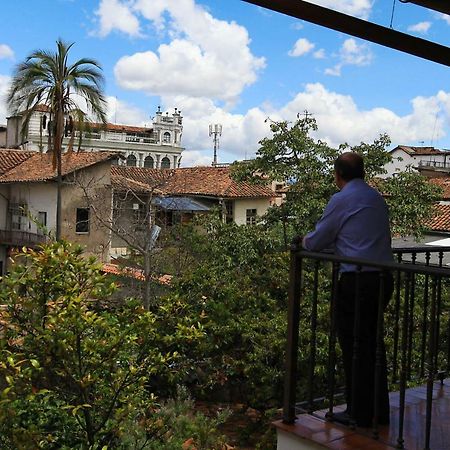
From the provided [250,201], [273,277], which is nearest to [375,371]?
[273,277]

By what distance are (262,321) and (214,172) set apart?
23.1 m

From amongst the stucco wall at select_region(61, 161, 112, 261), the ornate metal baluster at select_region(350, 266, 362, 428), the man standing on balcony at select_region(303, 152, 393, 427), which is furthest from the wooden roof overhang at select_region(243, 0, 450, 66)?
the stucco wall at select_region(61, 161, 112, 261)

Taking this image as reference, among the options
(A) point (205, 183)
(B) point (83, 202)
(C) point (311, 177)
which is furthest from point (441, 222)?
(B) point (83, 202)

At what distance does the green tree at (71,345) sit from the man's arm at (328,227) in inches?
75.0

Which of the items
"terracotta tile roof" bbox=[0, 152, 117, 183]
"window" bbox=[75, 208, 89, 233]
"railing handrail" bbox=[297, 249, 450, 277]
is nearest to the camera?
"railing handrail" bbox=[297, 249, 450, 277]

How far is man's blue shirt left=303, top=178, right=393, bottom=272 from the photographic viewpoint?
2.93 meters

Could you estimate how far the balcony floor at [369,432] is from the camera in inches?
110

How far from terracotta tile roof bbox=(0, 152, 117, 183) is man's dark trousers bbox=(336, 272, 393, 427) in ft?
74.2

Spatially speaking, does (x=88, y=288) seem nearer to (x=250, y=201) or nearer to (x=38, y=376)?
(x=38, y=376)

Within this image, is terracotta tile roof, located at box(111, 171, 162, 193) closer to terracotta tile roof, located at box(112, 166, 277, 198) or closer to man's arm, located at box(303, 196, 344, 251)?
terracotta tile roof, located at box(112, 166, 277, 198)

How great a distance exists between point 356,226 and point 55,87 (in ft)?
56.2

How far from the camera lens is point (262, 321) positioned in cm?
932

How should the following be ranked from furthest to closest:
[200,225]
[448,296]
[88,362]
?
[200,225], [448,296], [88,362]

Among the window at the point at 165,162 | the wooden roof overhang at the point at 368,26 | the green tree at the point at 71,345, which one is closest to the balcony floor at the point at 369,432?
the green tree at the point at 71,345
